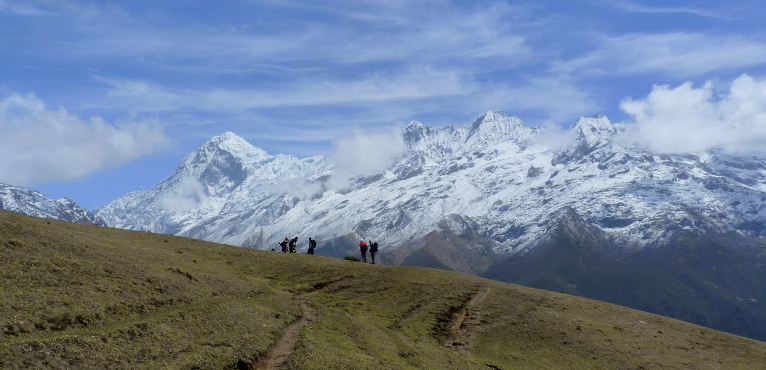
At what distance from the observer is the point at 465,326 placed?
203 feet

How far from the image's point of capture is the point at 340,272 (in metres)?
74.2

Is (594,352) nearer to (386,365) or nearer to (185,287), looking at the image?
(386,365)

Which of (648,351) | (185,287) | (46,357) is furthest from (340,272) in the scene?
(46,357)

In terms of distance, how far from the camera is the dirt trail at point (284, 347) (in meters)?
41.7

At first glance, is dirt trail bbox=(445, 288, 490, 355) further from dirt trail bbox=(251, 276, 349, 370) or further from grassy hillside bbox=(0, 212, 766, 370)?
dirt trail bbox=(251, 276, 349, 370)

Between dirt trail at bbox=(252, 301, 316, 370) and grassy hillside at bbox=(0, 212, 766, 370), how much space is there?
16cm

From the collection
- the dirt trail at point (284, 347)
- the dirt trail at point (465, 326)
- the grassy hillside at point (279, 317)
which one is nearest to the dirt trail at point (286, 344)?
the dirt trail at point (284, 347)

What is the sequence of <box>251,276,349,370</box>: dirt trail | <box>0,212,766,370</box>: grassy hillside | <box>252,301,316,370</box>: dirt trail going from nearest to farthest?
<box>0,212,766,370</box>: grassy hillside, <box>252,301,316,370</box>: dirt trail, <box>251,276,349,370</box>: dirt trail

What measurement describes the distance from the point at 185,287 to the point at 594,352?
3207 cm

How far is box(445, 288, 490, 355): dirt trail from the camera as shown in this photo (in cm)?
5728

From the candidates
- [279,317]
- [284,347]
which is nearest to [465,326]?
[279,317]

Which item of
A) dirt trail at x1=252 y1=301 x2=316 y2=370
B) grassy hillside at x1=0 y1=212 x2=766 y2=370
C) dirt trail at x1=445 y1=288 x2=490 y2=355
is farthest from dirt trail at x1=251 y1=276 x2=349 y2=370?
dirt trail at x1=445 y1=288 x2=490 y2=355

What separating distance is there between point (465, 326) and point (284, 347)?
2096 centimetres

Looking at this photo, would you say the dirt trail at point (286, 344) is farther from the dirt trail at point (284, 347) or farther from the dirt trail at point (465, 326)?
the dirt trail at point (465, 326)
